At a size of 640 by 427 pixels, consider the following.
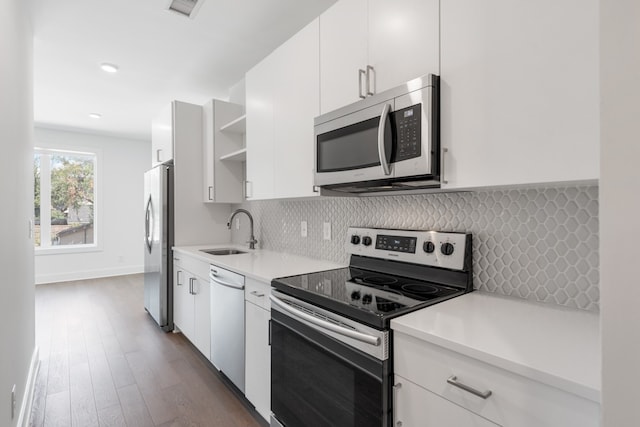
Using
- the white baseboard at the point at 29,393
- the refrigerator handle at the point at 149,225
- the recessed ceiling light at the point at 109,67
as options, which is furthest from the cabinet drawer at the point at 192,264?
the recessed ceiling light at the point at 109,67

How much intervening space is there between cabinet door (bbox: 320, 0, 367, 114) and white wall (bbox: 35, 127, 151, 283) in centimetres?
574

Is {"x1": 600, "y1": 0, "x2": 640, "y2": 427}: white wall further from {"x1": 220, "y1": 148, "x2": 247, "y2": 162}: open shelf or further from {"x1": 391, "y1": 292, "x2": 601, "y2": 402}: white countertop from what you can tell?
{"x1": 220, "y1": 148, "x2": 247, "y2": 162}: open shelf

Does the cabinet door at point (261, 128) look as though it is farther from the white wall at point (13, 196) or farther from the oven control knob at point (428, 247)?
the white wall at point (13, 196)

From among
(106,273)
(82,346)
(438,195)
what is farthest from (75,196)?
(438,195)

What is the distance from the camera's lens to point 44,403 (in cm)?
208

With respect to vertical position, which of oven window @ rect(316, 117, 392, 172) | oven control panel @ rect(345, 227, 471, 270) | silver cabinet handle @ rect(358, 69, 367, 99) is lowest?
oven control panel @ rect(345, 227, 471, 270)

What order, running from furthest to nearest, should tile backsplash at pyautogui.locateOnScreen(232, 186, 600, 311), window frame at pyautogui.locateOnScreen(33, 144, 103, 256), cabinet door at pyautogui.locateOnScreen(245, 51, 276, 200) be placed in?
window frame at pyautogui.locateOnScreen(33, 144, 103, 256) → cabinet door at pyautogui.locateOnScreen(245, 51, 276, 200) → tile backsplash at pyautogui.locateOnScreen(232, 186, 600, 311)

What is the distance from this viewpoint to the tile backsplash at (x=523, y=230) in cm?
113

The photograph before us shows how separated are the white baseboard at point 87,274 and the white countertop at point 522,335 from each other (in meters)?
6.54

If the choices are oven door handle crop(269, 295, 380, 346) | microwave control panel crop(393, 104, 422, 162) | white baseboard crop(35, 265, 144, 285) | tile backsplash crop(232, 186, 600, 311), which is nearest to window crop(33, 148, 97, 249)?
white baseboard crop(35, 265, 144, 285)

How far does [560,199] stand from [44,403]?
120 inches

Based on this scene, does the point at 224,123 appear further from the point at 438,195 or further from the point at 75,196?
the point at 75,196

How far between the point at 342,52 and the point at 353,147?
0.51 meters

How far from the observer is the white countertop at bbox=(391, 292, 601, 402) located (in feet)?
2.37
